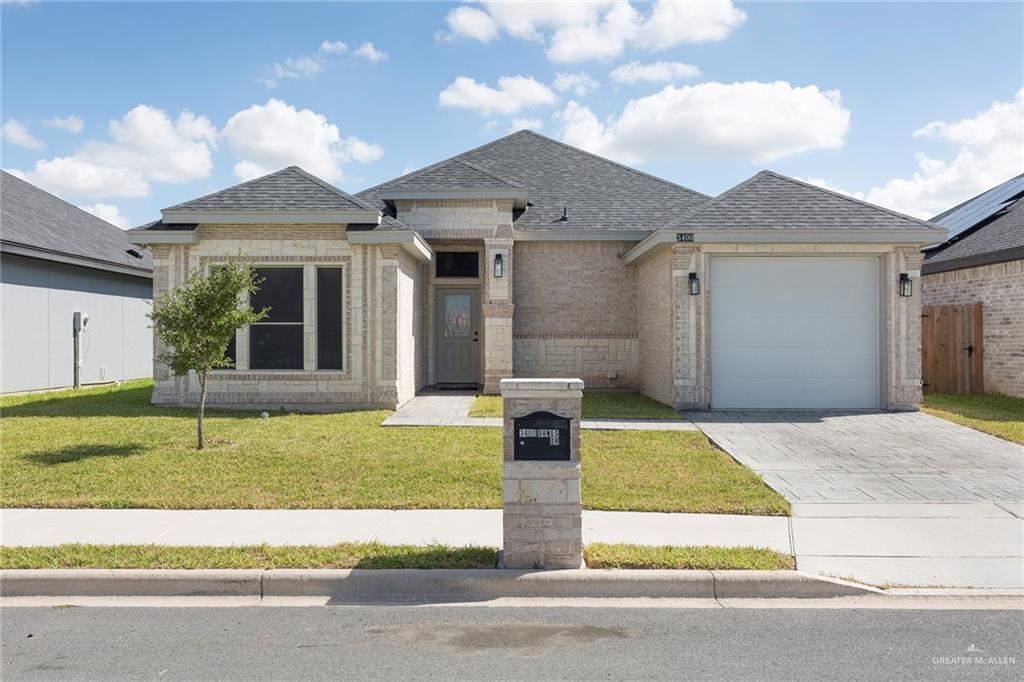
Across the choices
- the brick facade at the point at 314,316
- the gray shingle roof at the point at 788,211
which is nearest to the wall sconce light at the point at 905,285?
the gray shingle roof at the point at 788,211

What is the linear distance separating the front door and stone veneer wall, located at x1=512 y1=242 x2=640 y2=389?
3.81 feet

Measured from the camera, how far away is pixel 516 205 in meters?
18.4

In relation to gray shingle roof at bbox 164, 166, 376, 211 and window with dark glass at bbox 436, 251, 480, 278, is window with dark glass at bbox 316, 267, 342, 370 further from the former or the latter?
window with dark glass at bbox 436, 251, 480, 278

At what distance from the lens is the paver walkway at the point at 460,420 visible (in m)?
12.0

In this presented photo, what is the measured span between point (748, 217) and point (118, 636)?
41.7ft

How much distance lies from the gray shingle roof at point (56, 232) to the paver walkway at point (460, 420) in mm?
10167

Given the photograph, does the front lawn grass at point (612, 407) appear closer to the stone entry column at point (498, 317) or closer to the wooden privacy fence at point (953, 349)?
the stone entry column at point (498, 317)

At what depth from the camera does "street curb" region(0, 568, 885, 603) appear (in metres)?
5.36

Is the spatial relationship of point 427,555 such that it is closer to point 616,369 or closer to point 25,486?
point 25,486

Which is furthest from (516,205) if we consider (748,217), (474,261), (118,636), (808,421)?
(118,636)

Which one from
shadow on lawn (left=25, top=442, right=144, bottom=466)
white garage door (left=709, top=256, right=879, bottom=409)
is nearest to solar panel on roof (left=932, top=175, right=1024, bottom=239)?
white garage door (left=709, top=256, right=879, bottom=409)

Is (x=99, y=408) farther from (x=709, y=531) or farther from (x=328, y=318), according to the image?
(x=709, y=531)

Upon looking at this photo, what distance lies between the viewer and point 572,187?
20.1m

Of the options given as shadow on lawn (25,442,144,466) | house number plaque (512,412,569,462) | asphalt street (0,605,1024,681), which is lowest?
asphalt street (0,605,1024,681)
